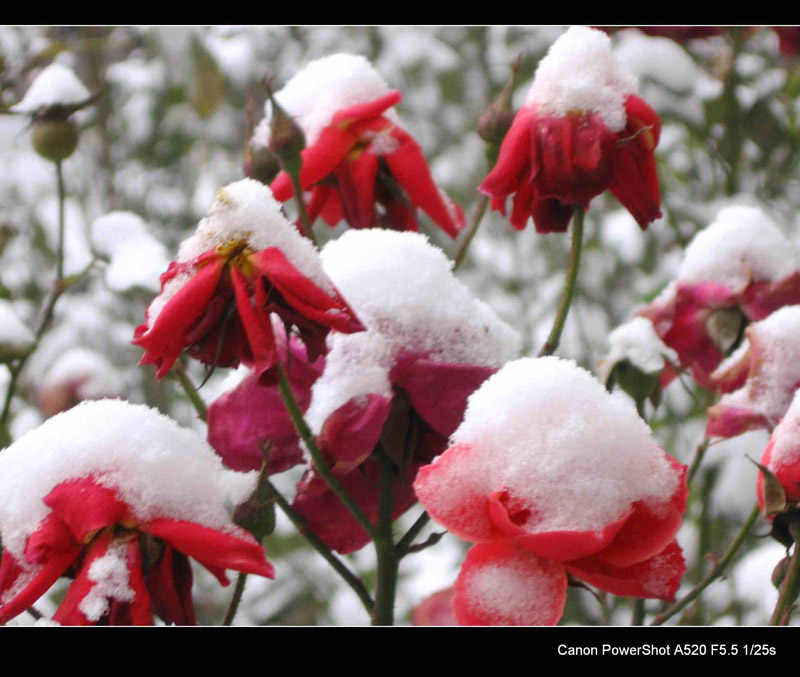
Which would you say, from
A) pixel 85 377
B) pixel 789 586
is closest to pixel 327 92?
pixel 789 586

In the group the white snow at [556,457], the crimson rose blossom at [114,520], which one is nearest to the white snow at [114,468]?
the crimson rose blossom at [114,520]

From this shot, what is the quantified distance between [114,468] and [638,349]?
0.36 m

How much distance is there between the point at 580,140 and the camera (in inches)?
20.6

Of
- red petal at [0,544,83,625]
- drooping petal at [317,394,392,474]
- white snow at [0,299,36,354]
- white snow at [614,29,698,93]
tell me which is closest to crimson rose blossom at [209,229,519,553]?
drooping petal at [317,394,392,474]

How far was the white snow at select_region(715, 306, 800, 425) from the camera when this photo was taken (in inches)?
22.1

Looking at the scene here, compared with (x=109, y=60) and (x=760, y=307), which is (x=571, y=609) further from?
(x=109, y=60)

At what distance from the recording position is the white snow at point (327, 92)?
61 cm

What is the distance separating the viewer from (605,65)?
21.5 inches

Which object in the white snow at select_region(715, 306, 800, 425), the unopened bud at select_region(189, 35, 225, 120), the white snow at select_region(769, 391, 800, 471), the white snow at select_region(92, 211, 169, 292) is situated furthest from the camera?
the unopened bud at select_region(189, 35, 225, 120)

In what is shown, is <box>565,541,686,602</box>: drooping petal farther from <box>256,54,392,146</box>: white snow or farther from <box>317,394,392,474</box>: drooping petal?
<box>256,54,392,146</box>: white snow

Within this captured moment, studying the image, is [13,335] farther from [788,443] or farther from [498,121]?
[788,443]

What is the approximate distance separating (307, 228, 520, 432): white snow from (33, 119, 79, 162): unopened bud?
1.10ft
